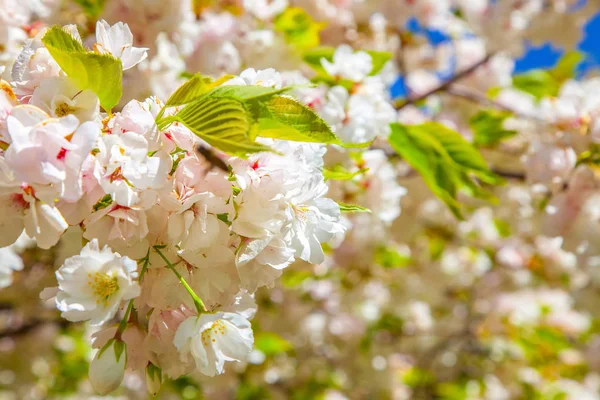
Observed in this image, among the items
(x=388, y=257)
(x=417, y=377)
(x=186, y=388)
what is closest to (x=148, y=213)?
(x=388, y=257)

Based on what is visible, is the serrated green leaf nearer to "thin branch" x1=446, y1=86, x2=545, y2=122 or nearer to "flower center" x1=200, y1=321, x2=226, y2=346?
"flower center" x1=200, y1=321, x2=226, y2=346

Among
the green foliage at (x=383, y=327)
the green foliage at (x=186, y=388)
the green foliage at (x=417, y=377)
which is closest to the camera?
the green foliage at (x=186, y=388)

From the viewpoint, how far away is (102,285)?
561 mm

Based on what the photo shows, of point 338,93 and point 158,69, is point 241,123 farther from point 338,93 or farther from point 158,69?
point 158,69

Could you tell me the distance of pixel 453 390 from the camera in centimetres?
389

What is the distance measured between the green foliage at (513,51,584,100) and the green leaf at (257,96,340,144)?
1575 mm

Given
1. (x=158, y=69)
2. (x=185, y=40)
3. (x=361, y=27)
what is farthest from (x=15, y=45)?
(x=361, y=27)

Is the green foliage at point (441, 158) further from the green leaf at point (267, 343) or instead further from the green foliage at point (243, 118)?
the green leaf at point (267, 343)

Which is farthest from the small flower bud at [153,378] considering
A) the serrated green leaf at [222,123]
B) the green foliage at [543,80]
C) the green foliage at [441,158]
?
the green foliage at [543,80]

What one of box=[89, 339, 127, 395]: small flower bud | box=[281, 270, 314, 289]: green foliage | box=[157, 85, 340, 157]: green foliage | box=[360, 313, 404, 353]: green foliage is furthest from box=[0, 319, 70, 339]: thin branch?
box=[157, 85, 340, 157]: green foliage

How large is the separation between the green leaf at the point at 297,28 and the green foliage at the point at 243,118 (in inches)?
46.8

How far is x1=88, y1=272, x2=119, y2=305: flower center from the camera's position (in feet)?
1.82

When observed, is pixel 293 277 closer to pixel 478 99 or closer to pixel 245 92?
pixel 478 99

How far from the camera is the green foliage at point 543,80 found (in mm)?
1994
